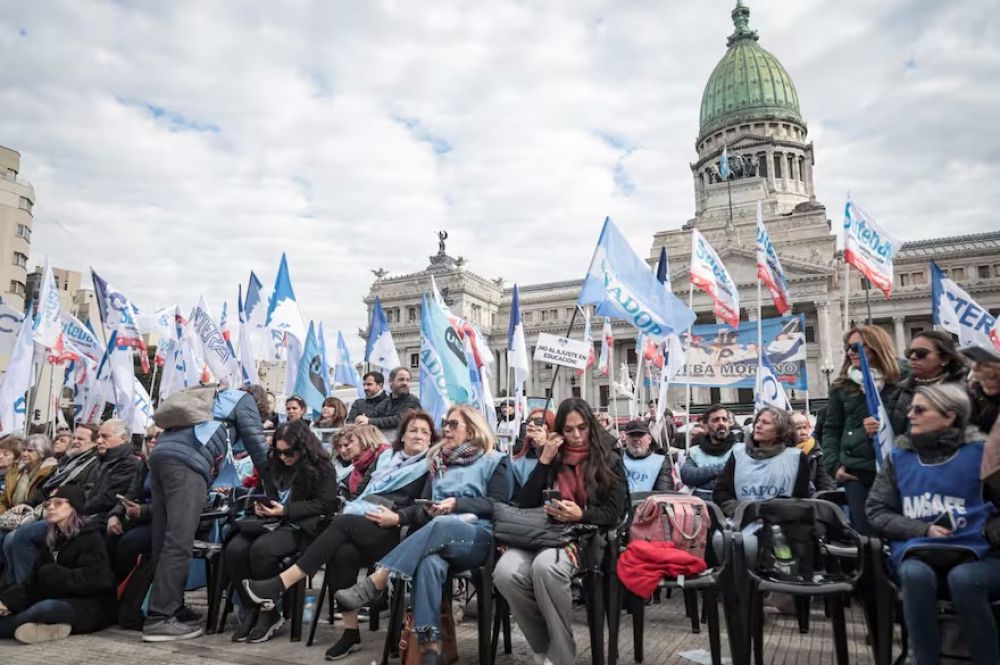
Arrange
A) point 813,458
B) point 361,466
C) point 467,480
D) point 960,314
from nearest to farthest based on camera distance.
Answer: point 467,480, point 361,466, point 813,458, point 960,314

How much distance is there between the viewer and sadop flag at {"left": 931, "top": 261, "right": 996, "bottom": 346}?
10164mm

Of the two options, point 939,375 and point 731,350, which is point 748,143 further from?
point 939,375

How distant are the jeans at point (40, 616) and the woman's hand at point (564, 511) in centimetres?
421

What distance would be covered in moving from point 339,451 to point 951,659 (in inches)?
232

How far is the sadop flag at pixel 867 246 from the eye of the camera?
1079cm

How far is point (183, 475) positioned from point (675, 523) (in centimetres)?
424

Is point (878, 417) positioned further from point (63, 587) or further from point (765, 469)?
point (63, 587)

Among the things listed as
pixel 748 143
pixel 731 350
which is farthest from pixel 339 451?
pixel 748 143

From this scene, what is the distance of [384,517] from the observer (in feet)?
16.9

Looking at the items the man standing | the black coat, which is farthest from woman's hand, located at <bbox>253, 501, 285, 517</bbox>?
the man standing

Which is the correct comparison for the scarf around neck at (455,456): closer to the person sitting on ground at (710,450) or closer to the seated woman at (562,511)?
the seated woman at (562,511)

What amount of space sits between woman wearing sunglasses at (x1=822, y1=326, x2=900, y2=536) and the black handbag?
2425mm

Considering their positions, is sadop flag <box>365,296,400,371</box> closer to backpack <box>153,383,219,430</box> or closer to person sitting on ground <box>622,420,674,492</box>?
person sitting on ground <box>622,420,674,492</box>

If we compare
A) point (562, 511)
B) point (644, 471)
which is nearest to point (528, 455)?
point (562, 511)
